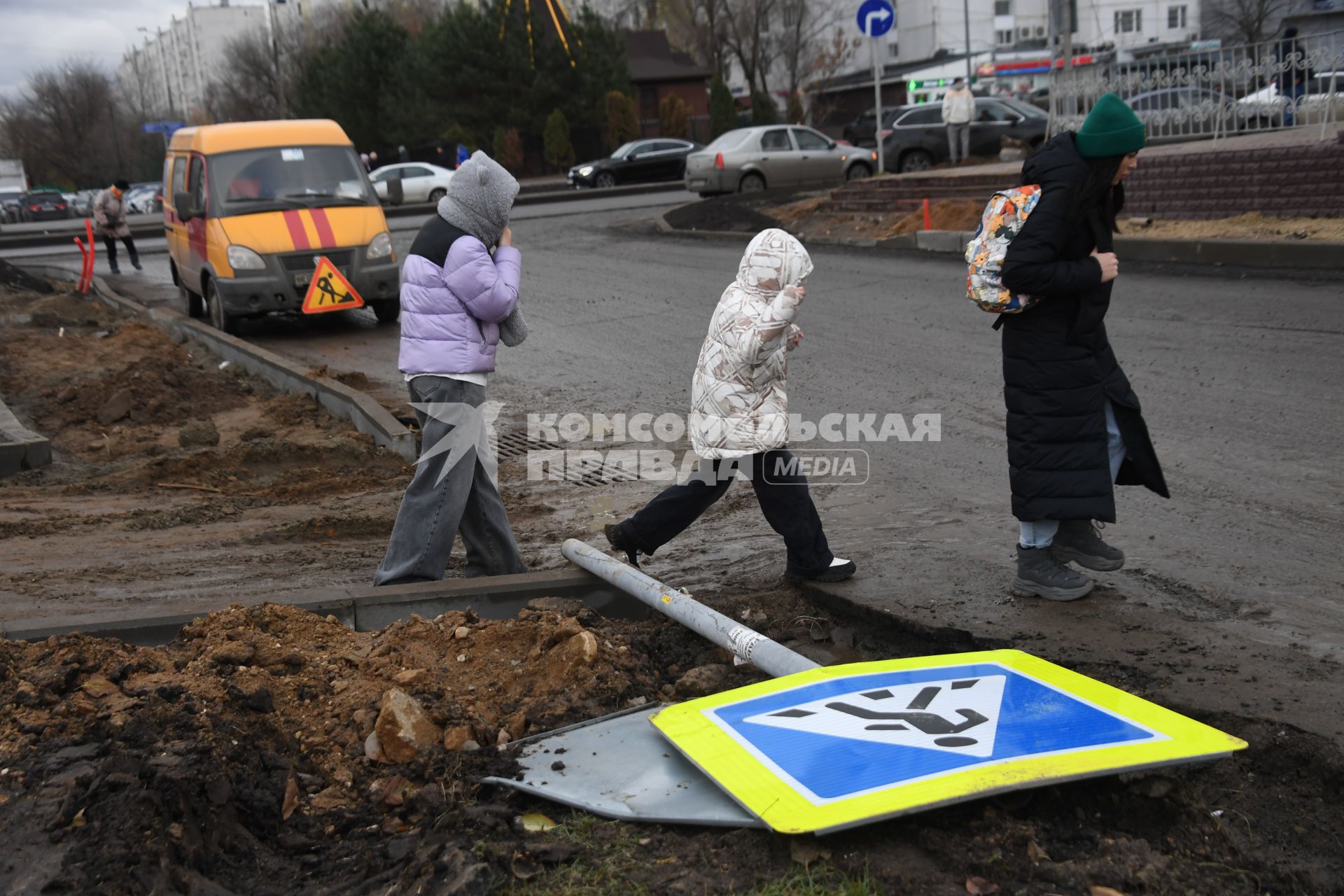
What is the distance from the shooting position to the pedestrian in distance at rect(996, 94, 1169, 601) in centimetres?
447

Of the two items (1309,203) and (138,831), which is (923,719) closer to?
(138,831)

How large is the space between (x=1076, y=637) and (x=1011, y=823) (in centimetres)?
164

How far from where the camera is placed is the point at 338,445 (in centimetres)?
835

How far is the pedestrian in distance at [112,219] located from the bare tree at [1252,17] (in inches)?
2288

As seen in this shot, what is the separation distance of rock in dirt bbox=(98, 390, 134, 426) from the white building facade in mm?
123492

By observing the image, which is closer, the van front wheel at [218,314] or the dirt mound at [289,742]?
the dirt mound at [289,742]

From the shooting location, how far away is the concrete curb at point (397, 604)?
462 cm

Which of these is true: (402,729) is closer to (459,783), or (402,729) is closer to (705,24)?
(459,783)

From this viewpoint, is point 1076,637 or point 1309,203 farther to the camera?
point 1309,203

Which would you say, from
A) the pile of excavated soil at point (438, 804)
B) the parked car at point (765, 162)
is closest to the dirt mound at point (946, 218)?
the parked car at point (765, 162)

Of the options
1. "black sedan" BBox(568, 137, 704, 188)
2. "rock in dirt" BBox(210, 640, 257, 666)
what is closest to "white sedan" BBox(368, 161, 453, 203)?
"black sedan" BBox(568, 137, 704, 188)

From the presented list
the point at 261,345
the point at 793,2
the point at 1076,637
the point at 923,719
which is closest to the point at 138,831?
the point at 923,719

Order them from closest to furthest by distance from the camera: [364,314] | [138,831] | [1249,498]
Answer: [138,831] < [1249,498] < [364,314]

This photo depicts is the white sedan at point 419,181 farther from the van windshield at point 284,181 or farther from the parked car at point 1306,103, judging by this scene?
the parked car at point 1306,103
